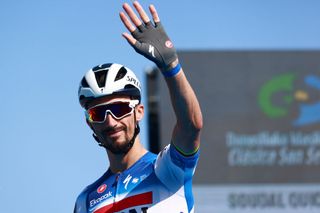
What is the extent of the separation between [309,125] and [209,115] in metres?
2.85

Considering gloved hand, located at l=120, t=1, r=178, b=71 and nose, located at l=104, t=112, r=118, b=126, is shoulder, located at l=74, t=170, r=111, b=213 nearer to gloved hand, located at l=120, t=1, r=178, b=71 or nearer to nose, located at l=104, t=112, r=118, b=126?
nose, located at l=104, t=112, r=118, b=126

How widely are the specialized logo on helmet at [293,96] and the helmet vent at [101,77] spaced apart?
14.8 metres

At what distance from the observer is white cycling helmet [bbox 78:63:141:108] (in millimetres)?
7172

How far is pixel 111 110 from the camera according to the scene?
279 inches

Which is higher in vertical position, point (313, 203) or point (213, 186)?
point (213, 186)

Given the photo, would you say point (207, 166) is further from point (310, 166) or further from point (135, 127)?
point (135, 127)

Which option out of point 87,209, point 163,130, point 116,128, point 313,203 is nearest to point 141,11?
point 116,128

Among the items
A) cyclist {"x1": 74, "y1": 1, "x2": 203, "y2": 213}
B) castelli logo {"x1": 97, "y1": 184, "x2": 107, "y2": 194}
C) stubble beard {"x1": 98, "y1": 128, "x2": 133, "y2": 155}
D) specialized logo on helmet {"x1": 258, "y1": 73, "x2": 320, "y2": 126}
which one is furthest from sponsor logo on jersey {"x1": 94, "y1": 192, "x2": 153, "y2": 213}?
specialized logo on helmet {"x1": 258, "y1": 73, "x2": 320, "y2": 126}

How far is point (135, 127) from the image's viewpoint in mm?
7164

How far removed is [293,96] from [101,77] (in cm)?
1542

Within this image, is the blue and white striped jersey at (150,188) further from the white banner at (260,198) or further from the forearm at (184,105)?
the white banner at (260,198)

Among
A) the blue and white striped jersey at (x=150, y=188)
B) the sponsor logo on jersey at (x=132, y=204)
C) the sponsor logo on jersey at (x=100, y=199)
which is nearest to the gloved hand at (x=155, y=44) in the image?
the blue and white striped jersey at (x=150, y=188)

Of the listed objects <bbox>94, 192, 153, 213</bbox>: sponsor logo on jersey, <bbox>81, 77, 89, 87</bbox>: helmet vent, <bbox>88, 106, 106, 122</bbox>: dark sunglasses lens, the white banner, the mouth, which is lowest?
the white banner

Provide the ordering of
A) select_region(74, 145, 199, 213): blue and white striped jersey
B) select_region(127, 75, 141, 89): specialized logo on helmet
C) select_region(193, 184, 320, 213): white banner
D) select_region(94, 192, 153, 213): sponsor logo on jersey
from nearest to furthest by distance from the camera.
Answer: select_region(74, 145, 199, 213): blue and white striped jersey → select_region(94, 192, 153, 213): sponsor logo on jersey → select_region(127, 75, 141, 89): specialized logo on helmet → select_region(193, 184, 320, 213): white banner
